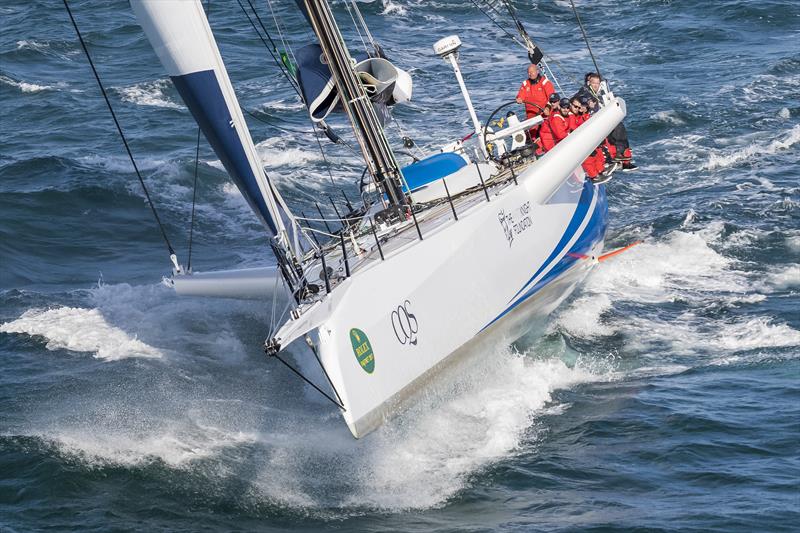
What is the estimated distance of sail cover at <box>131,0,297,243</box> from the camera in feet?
30.2

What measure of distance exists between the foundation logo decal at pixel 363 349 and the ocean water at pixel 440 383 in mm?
817

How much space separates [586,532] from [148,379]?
506 centimetres

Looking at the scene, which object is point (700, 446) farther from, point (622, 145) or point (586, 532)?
point (622, 145)

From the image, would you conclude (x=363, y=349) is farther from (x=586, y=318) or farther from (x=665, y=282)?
(x=665, y=282)

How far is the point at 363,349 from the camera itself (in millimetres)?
9141

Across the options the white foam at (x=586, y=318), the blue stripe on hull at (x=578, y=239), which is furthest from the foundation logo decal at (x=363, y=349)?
the white foam at (x=586, y=318)

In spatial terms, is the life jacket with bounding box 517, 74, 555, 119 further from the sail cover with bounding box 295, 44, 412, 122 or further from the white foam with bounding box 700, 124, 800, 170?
the white foam with bounding box 700, 124, 800, 170

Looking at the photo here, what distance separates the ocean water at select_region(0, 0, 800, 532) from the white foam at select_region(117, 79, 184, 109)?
8 centimetres

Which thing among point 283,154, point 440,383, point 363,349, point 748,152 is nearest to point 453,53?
point 440,383

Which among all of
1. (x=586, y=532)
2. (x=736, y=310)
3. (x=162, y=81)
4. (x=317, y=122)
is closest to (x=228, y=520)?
(x=586, y=532)

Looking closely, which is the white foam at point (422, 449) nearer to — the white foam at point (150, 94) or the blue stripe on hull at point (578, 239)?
the blue stripe on hull at point (578, 239)

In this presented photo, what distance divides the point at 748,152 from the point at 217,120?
1035cm

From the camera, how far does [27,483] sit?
30.2 feet

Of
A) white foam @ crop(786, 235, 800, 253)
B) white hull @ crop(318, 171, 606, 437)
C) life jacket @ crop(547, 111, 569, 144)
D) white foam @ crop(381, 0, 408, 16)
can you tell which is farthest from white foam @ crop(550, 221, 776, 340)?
white foam @ crop(381, 0, 408, 16)
